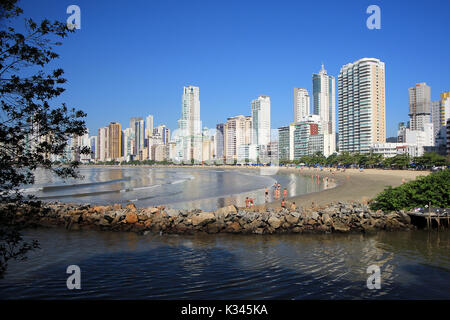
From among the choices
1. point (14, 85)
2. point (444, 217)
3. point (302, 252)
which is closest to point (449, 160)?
point (444, 217)

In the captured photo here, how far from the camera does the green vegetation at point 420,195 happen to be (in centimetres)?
1941

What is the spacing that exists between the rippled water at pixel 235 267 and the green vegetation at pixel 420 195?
129 inches

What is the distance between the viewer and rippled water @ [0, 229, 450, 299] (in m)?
9.76

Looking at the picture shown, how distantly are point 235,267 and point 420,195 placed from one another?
577 inches

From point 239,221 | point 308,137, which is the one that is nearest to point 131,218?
point 239,221

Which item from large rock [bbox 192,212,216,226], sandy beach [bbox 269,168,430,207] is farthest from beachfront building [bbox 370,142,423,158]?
large rock [bbox 192,212,216,226]

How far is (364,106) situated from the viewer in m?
152

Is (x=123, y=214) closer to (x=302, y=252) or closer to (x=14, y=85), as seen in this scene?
(x=302, y=252)

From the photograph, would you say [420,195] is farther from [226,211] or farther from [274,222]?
[226,211]

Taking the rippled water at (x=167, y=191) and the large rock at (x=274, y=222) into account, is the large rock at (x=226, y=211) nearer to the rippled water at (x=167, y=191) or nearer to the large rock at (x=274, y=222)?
the large rock at (x=274, y=222)

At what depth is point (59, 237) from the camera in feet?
55.9

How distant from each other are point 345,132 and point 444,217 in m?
153

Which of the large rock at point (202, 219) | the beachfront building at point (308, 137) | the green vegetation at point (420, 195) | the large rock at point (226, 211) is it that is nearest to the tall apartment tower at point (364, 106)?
the beachfront building at point (308, 137)
